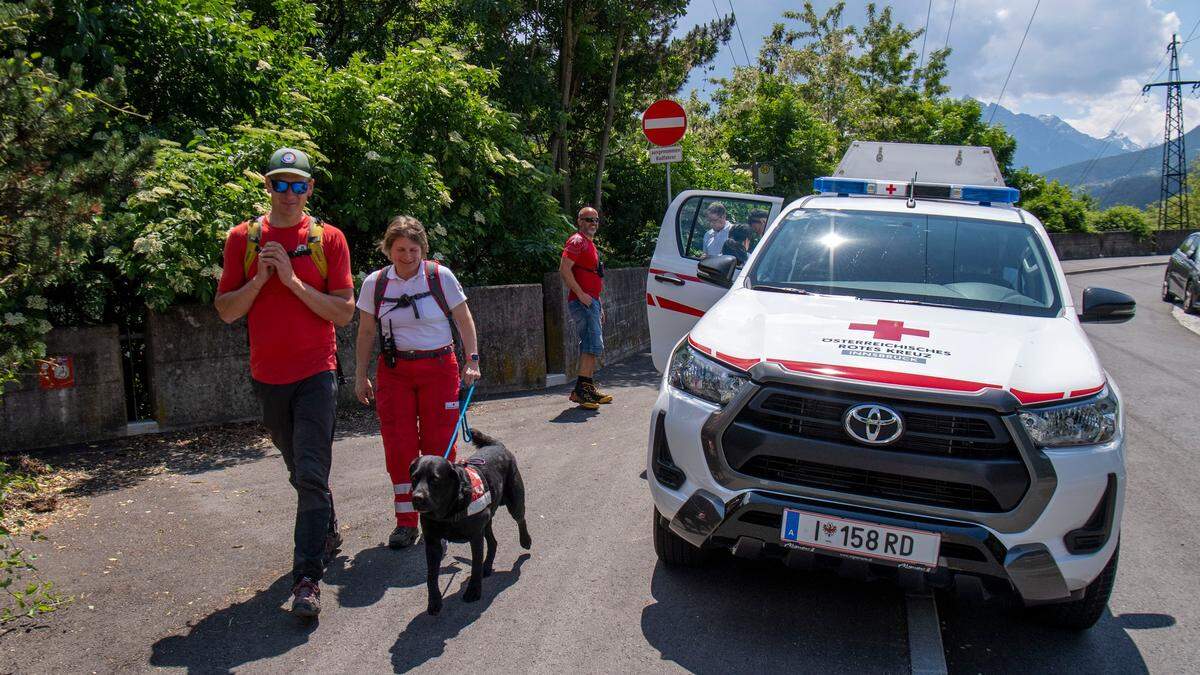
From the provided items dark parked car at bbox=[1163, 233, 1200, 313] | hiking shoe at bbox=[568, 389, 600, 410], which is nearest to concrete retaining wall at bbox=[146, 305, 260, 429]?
hiking shoe at bbox=[568, 389, 600, 410]

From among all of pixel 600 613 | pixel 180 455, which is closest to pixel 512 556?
pixel 600 613

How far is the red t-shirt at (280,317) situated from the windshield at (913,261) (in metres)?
2.36

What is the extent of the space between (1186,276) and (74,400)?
2036cm

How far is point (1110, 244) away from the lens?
43.8 metres

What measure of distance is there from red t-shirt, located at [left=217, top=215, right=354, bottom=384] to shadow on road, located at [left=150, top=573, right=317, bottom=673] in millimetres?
1082

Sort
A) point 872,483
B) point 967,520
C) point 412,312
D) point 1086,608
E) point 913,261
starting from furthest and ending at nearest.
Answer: point 913,261 → point 412,312 → point 1086,608 → point 872,483 → point 967,520

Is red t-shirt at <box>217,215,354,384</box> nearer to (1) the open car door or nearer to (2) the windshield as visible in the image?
(2) the windshield

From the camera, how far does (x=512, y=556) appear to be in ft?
16.1

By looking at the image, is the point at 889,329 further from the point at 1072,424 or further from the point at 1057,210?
the point at 1057,210

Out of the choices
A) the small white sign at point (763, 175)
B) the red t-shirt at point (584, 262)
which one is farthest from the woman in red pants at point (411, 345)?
the small white sign at point (763, 175)

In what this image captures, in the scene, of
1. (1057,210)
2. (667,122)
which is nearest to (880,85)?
(1057,210)

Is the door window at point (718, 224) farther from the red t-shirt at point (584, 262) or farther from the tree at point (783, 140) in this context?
the tree at point (783, 140)

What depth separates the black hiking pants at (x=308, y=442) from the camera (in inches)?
166

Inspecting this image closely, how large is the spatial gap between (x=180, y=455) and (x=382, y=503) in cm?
217
